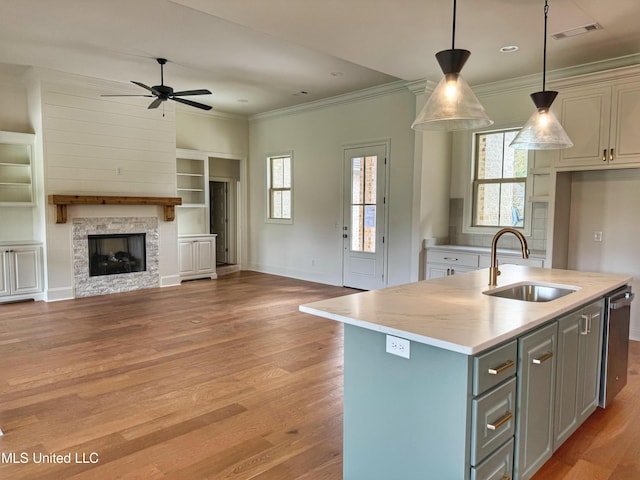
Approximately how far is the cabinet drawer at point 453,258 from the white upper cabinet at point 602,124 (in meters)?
1.48

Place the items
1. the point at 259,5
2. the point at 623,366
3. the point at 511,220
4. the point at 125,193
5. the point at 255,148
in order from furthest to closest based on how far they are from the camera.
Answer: the point at 255,148 → the point at 125,193 → the point at 511,220 → the point at 259,5 → the point at 623,366

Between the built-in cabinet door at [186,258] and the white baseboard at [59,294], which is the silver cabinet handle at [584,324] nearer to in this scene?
the white baseboard at [59,294]

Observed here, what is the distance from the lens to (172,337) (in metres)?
4.67

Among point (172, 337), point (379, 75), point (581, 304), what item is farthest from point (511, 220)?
point (172, 337)

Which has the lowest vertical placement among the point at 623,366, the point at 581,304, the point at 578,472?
the point at 578,472

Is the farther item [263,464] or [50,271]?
[50,271]

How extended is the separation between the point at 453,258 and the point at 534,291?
2762 millimetres

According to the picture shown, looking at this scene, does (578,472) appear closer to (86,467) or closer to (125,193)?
(86,467)

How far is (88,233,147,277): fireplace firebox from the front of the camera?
697cm

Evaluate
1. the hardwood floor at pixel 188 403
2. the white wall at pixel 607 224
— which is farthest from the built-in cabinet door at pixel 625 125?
the hardwood floor at pixel 188 403

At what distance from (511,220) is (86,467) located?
537 cm

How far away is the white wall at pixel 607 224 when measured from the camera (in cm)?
466

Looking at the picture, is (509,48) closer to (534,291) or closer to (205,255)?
(534,291)

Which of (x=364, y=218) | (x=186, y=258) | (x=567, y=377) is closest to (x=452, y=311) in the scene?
(x=567, y=377)
